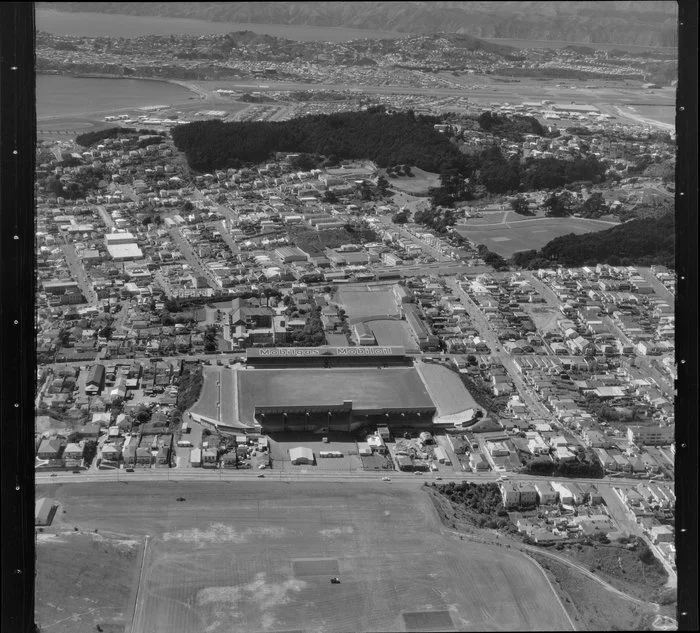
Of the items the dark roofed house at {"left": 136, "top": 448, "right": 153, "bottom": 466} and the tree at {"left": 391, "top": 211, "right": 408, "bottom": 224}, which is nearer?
the dark roofed house at {"left": 136, "top": 448, "right": 153, "bottom": 466}

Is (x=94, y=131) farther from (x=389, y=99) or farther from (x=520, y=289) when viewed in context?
(x=520, y=289)

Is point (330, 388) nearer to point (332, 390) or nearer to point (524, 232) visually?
point (332, 390)

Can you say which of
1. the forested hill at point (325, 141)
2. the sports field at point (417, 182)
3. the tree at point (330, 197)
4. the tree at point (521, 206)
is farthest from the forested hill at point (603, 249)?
the forested hill at point (325, 141)

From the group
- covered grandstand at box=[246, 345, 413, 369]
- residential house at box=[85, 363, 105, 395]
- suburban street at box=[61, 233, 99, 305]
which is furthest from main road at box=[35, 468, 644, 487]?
suburban street at box=[61, 233, 99, 305]

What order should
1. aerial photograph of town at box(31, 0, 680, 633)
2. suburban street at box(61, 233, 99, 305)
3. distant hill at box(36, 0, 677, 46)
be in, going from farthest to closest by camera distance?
1. distant hill at box(36, 0, 677, 46)
2. suburban street at box(61, 233, 99, 305)
3. aerial photograph of town at box(31, 0, 680, 633)

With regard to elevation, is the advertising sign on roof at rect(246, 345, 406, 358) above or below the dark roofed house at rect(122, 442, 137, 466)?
above

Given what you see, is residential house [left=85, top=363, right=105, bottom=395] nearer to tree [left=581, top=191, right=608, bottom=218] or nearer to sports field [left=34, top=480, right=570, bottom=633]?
sports field [left=34, top=480, right=570, bottom=633]

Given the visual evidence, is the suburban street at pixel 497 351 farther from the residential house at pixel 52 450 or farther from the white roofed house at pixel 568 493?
the residential house at pixel 52 450
